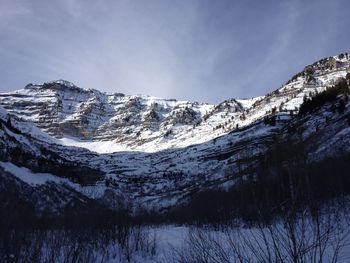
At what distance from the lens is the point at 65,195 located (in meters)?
80.7

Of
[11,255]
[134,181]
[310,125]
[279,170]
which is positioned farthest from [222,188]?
[134,181]

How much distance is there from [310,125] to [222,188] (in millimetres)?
27333

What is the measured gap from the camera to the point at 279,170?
153 feet

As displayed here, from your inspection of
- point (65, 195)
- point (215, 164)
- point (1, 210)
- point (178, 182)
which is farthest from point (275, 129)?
point (1, 210)

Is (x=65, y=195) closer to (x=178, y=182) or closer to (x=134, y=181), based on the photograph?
(x=178, y=182)

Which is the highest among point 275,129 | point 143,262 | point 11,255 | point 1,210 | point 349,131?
point 275,129

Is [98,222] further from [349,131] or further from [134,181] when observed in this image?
[134,181]

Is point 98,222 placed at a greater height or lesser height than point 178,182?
lesser

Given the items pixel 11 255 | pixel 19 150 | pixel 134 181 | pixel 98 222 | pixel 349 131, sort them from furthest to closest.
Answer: pixel 134 181 → pixel 19 150 → pixel 349 131 → pixel 98 222 → pixel 11 255

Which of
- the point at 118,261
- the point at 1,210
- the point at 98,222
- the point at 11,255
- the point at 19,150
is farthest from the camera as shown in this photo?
the point at 19,150

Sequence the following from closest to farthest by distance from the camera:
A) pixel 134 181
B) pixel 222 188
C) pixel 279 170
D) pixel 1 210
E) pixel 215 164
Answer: pixel 1 210 → pixel 279 170 → pixel 222 188 → pixel 215 164 → pixel 134 181

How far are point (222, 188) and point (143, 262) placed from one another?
5590 cm

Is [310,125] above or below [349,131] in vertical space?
above

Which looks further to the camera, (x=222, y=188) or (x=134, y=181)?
(x=134, y=181)
